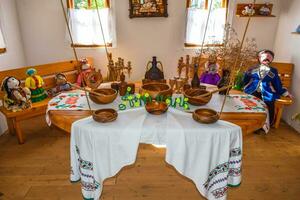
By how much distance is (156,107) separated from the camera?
154 centimetres

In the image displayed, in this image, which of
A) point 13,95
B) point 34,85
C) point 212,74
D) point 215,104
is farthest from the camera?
point 34,85

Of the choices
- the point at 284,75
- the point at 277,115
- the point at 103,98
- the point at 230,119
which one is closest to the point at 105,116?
the point at 103,98

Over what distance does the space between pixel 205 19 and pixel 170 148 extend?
9.66ft

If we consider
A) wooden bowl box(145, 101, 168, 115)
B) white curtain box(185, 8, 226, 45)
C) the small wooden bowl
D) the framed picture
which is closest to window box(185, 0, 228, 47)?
white curtain box(185, 8, 226, 45)

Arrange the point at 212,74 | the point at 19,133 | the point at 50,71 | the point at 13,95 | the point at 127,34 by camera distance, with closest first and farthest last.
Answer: the point at 212,74
the point at 13,95
the point at 19,133
the point at 50,71
the point at 127,34

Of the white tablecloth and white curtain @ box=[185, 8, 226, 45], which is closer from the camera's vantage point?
the white tablecloth

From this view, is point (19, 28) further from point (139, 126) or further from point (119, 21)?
point (139, 126)

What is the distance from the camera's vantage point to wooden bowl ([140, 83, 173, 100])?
5.42 ft

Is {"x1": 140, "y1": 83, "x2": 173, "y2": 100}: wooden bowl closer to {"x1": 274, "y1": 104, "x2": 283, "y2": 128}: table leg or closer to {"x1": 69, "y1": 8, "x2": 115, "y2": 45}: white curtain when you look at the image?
{"x1": 274, "y1": 104, "x2": 283, "y2": 128}: table leg

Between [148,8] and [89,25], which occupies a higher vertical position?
[148,8]

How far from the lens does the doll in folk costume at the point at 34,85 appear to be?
2959 mm

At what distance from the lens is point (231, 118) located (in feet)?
5.18

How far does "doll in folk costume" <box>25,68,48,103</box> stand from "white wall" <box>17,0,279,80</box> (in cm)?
101

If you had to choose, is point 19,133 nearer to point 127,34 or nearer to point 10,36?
point 10,36
